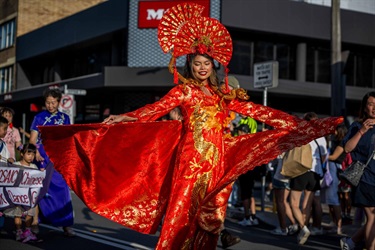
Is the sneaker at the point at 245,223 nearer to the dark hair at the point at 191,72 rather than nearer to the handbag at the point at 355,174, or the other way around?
the handbag at the point at 355,174

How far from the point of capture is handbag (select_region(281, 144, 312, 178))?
780cm

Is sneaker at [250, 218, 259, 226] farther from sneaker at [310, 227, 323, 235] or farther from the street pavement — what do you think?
sneaker at [310, 227, 323, 235]

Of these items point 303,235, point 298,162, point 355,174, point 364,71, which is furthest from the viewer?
point 364,71

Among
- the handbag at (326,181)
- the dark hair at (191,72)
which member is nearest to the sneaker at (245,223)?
the handbag at (326,181)

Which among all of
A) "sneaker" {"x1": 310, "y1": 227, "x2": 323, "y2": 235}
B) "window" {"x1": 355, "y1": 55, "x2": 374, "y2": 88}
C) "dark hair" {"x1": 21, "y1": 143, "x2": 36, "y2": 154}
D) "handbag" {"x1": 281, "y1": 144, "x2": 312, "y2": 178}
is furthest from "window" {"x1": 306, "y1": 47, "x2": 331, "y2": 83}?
"dark hair" {"x1": 21, "y1": 143, "x2": 36, "y2": 154}

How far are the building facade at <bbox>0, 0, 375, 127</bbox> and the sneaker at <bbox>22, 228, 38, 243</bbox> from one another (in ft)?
47.9

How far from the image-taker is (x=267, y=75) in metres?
11.7

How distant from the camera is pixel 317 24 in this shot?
24453 mm

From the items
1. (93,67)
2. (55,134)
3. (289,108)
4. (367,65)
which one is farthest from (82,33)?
(55,134)

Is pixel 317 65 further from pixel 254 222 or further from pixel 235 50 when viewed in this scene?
pixel 254 222

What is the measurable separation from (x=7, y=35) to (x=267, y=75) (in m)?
27.3

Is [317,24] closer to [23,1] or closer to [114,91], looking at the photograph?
[114,91]

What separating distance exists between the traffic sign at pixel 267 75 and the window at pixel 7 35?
25.4m

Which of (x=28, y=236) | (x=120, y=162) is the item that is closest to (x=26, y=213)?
(x=28, y=236)
